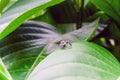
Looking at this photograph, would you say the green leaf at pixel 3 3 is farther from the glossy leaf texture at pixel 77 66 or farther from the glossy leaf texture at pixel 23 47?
the glossy leaf texture at pixel 77 66

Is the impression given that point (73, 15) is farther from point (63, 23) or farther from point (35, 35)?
point (35, 35)

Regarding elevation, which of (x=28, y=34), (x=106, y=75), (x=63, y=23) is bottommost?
(x=106, y=75)

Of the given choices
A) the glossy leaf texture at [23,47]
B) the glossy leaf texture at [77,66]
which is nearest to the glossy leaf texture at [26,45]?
the glossy leaf texture at [23,47]

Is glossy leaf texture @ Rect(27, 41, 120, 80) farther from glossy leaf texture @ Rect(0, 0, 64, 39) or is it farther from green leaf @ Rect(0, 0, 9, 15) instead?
green leaf @ Rect(0, 0, 9, 15)

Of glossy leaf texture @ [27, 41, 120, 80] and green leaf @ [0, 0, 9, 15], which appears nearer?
glossy leaf texture @ [27, 41, 120, 80]

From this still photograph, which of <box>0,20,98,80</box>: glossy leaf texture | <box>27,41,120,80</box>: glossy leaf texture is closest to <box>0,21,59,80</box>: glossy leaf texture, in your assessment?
<box>0,20,98,80</box>: glossy leaf texture

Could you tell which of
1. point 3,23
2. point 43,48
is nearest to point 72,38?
point 43,48
